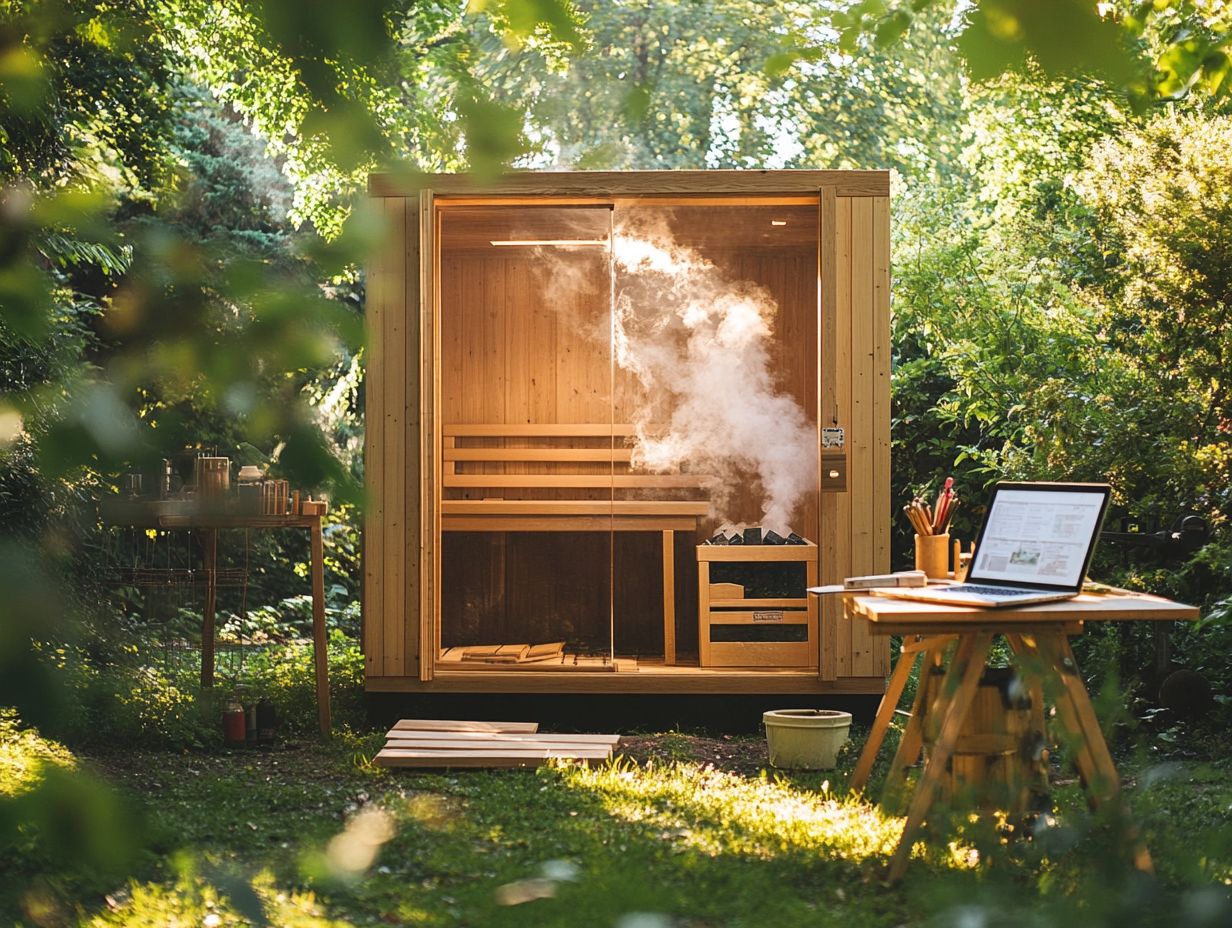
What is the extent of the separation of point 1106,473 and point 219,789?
4080 mm

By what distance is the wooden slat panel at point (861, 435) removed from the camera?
584 centimetres

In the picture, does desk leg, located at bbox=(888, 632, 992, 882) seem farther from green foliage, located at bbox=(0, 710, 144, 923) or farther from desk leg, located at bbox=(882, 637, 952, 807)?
green foliage, located at bbox=(0, 710, 144, 923)

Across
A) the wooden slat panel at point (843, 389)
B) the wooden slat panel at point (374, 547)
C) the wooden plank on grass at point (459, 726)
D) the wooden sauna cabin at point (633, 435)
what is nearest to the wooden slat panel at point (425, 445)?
the wooden sauna cabin at point (633, 435)

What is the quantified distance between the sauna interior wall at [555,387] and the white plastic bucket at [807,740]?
1322mm

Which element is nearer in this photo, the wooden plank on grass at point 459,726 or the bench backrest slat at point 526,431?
the wooden plank on grass at point 459,726

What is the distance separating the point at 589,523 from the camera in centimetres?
722

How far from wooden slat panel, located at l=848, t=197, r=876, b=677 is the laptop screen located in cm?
183

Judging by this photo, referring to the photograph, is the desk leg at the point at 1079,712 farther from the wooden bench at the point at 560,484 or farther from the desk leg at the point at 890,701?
the wooden bench at the point at 560,484

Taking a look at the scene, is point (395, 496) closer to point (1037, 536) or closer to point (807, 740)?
point (807, 740)

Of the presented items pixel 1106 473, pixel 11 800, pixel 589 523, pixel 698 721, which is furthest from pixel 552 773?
pixel 11 800

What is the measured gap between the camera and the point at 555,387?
7414 millimetres

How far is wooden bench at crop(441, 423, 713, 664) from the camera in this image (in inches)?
266

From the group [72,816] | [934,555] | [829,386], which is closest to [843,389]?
[829,386]

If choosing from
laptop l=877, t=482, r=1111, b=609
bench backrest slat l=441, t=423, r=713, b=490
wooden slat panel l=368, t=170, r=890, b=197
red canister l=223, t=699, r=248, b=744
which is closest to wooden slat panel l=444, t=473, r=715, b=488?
bench backrest slat l=441, t=423, r=713, b=490
